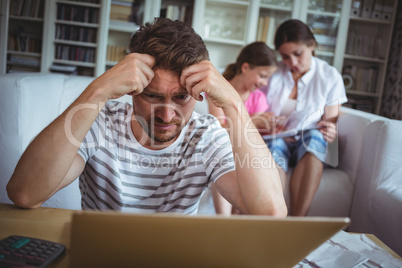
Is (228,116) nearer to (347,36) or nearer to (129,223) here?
(129,223)

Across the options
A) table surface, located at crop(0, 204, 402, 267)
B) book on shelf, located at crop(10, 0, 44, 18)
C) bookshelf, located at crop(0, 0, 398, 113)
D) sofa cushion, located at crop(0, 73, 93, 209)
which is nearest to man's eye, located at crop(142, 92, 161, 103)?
table surface, located at crop(0, 204, 402, 267)

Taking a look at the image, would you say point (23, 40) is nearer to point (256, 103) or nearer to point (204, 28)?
point (204, 28)

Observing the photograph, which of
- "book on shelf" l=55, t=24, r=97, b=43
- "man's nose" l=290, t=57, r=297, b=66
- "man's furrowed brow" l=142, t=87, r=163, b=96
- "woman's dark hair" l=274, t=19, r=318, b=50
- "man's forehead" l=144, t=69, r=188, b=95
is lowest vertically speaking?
"man's furrowed brow" l=142, t=87, r=163, b=96

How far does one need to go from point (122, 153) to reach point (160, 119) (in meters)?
0.14

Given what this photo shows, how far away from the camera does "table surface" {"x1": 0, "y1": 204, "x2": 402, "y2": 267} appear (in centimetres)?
63

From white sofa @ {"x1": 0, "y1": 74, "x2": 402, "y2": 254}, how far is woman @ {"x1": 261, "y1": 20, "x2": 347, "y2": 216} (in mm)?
128

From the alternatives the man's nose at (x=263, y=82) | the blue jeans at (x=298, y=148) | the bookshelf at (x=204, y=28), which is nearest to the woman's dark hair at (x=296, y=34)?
the man's nose at (x=263, y=82)

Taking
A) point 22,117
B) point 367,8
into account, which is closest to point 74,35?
point 22,117

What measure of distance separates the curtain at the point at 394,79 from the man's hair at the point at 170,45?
124 inches

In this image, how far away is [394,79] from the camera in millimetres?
3723

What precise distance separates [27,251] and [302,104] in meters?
2.00

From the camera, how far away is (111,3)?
3652mm

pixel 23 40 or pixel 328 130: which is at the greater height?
pixel 23 40

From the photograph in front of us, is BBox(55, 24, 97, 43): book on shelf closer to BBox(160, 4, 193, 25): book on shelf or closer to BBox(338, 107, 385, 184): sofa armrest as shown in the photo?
BBox(160, 4, 193, 25): book on shelf
